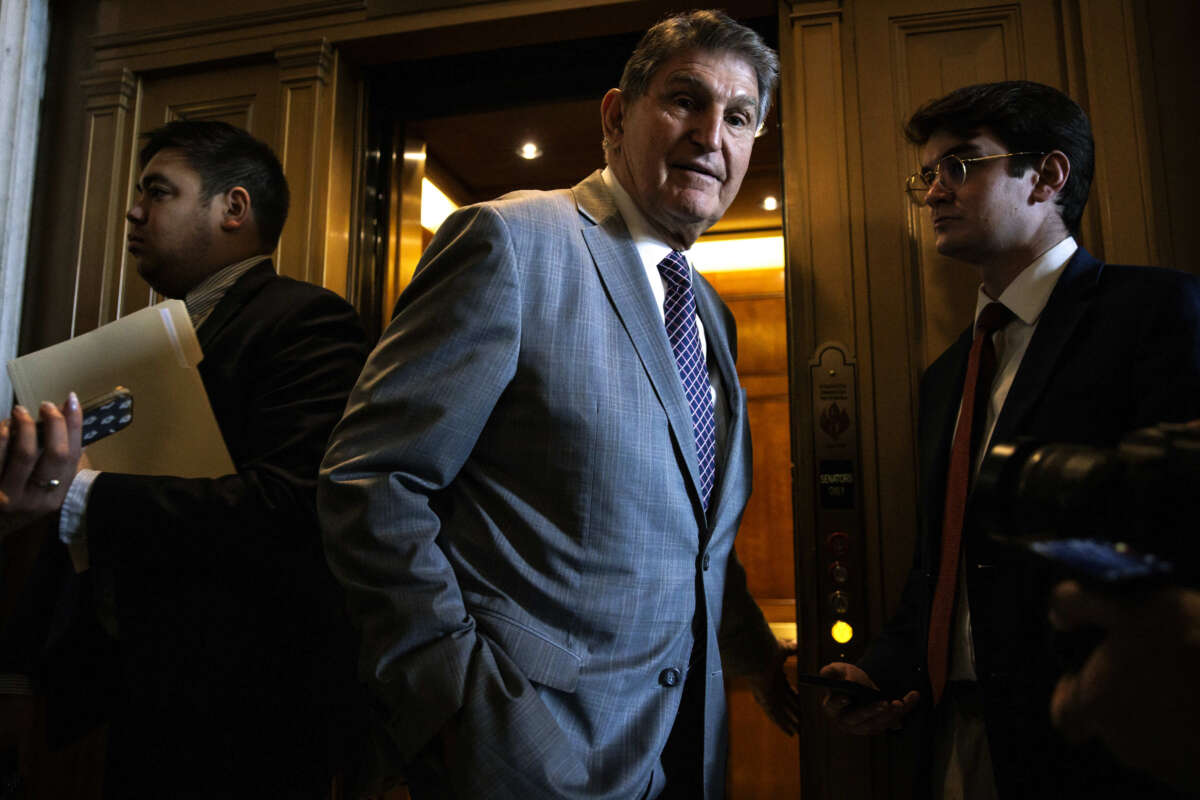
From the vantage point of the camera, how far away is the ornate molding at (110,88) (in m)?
2.88

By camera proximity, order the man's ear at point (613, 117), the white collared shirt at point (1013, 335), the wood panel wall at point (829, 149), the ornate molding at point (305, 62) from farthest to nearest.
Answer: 1. the ornate molding at point (305, 62)
2. the wood panel wall at point (829, 149)
3. the man's ear at point (613, 117)
4. the white collared shirt at point (1013, 335)

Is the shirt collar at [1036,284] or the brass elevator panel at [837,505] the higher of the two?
the shirt collar at [1036,284]

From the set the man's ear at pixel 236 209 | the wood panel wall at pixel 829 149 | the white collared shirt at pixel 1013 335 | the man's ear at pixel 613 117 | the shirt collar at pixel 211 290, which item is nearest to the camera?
the white collared shirt at pixel 1013 335

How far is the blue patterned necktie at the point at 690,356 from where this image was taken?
4.85 ft

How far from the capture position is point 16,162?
9.23 ft

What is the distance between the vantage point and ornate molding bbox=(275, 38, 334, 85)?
2.71 m

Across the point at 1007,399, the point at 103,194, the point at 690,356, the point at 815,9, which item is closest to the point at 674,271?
the point at 690,356

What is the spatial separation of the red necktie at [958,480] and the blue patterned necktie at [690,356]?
50 centimetres

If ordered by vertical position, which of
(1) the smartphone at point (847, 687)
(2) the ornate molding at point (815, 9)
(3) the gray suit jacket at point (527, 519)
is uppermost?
(2) the ornate molding at point (815, 9)

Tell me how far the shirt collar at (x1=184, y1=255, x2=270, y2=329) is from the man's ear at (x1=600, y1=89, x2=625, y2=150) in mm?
884

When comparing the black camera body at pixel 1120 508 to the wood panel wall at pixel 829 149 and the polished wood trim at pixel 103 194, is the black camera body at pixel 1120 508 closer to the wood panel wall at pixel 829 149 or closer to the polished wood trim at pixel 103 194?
the wood panel wall at pixel 829 149

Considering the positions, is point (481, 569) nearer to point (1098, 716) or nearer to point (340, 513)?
point (340, 513)

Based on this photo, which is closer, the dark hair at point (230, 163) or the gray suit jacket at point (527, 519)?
the gray suit jacket at point (527, 519)

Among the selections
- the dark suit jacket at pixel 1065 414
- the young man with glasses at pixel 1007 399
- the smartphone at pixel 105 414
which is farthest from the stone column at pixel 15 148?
the dark suit jacket at pixel 1065 414
